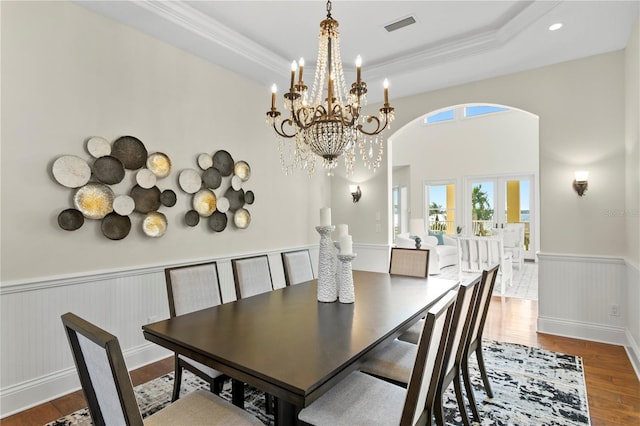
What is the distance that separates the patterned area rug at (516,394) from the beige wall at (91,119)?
3.61 ft

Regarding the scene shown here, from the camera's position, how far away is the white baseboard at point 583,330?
3328mm

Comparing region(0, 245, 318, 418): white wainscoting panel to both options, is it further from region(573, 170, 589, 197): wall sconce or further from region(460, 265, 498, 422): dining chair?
region(573, 170, 589, 197): wall sconce

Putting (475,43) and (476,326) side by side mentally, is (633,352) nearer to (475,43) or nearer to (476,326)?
(476,326)

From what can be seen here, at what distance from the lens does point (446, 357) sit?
1.67m

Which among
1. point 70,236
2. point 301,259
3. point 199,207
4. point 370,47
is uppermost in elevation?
point 370,47

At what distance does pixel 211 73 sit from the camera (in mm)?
3637

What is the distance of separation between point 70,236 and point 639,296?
14.9 feet

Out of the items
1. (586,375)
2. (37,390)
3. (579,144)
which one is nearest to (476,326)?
(586,375)

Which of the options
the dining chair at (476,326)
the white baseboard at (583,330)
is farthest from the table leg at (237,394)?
the white baseboard at (583,330)

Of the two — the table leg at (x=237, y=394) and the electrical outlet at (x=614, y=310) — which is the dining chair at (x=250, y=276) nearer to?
the table leg at (x=237, y=394)

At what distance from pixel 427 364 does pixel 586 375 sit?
2.36 m

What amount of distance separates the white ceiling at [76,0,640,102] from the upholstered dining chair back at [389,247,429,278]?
209 centimetres

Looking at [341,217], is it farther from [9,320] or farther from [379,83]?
[9,320]

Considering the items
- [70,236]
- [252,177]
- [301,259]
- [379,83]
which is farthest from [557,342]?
[70,236]
